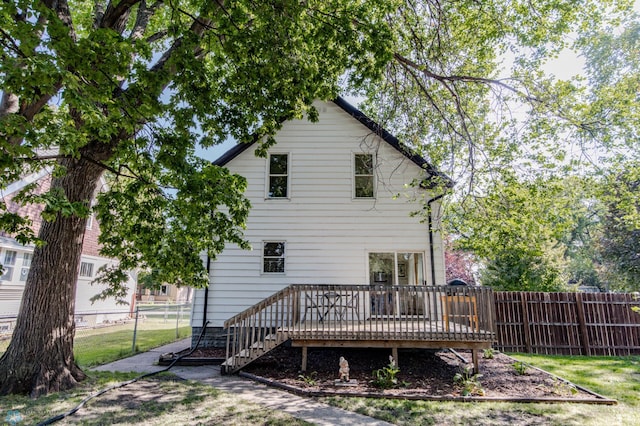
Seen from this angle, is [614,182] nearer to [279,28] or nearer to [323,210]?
[323,210]

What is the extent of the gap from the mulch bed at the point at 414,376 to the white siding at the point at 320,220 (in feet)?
6.47

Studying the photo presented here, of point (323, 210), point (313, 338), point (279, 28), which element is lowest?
point (313, 338)

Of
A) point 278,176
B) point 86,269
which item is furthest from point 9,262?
point 278,176

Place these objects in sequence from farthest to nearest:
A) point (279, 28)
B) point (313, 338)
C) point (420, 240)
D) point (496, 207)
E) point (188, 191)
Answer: point (420, 240) → point (496, 207) → point (313, 338) → point (279, 28) → point (188, 191)

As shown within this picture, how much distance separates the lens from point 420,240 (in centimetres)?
1062

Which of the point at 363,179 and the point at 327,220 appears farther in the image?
the point at 363,179

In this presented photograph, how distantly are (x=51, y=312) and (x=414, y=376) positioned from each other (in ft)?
23.9

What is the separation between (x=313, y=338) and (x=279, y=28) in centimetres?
638

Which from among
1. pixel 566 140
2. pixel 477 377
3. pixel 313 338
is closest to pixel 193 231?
pixel 313 338

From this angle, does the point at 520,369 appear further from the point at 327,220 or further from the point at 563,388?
the point at 327,220

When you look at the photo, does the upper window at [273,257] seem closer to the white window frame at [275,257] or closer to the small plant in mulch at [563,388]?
the white window frame at [275,257]

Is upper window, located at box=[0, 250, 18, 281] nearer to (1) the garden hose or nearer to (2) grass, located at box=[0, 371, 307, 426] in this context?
(1) the garden hose

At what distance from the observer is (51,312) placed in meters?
6.07

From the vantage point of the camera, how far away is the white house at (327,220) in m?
10.5
